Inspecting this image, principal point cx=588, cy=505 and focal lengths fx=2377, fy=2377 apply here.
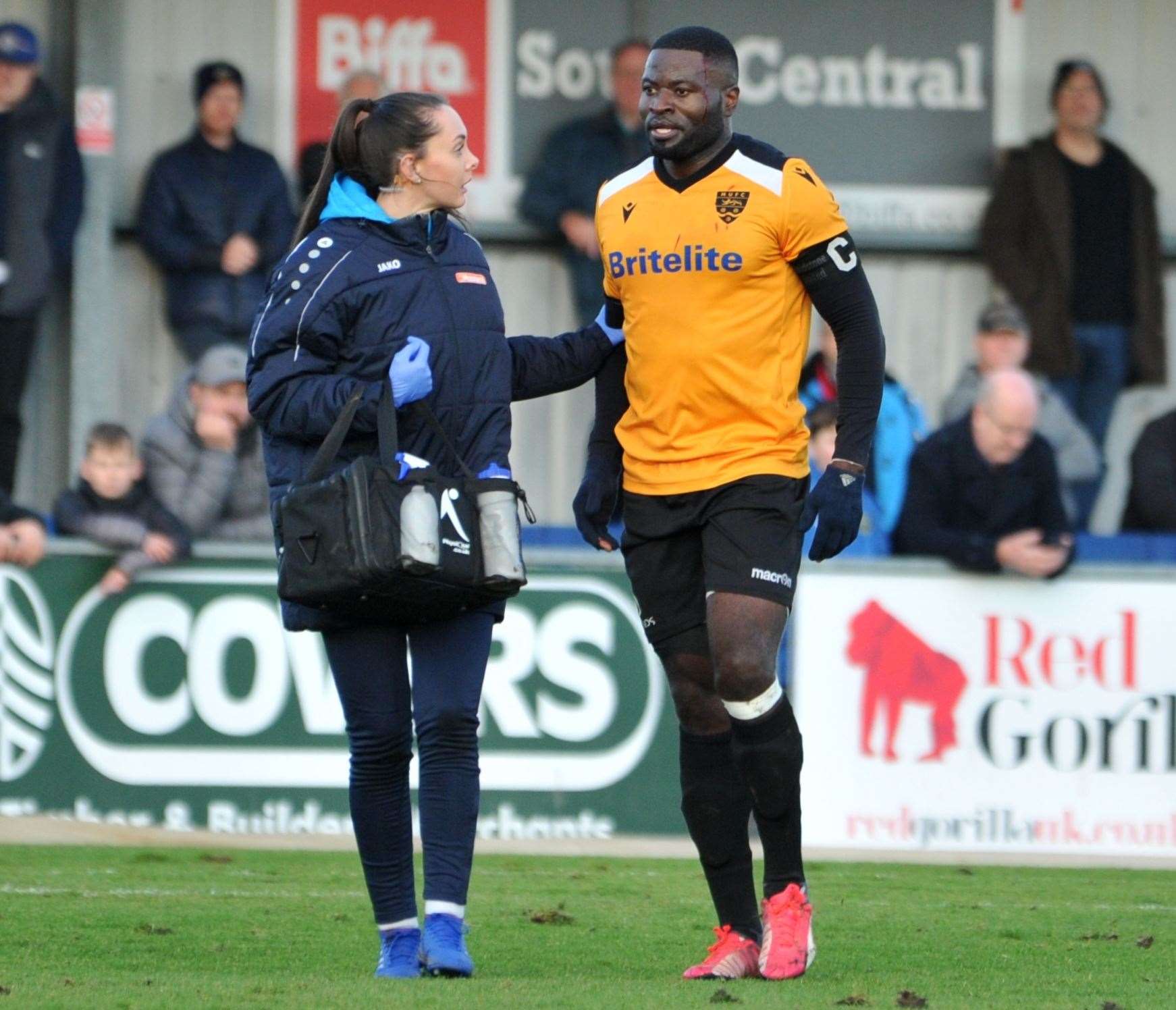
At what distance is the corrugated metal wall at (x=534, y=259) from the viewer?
1177 centimetres

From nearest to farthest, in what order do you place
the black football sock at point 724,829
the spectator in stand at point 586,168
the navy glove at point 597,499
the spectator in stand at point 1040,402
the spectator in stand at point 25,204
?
the black football sock at point 724,829 < the navy glove at point 597,499 < the spectator in stand at point 25,204 < the spectator in stand at point 1040,402 < the spectator in stand at point 586,168

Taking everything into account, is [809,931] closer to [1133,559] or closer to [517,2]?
[1133,559]

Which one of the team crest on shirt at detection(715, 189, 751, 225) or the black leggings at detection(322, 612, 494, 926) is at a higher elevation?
the team crest on shirt at detection(715, 189, 751, 225)

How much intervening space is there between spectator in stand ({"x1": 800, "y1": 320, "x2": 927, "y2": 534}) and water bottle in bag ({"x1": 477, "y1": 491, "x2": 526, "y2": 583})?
4811 millimetres

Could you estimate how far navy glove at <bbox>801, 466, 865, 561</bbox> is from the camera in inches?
208

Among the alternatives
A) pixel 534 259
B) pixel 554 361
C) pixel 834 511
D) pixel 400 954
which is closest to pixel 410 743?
pixel 400 954

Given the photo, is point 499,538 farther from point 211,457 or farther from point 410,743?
point 211,457

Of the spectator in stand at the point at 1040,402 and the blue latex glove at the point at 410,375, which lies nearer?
the blue latex glove at the point at 410,375

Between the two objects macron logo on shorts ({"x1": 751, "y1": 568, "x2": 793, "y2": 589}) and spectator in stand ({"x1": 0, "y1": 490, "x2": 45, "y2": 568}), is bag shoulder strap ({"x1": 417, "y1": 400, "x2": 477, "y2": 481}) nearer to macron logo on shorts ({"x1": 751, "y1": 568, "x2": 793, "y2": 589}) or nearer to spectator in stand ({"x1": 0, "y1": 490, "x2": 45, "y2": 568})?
macron logo on shorts ({"x1": 751, "y1": 568, "x2": 793, "y2": 589})

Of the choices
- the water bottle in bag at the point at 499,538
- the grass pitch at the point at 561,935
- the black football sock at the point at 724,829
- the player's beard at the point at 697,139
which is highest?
the player's beard at the point at 697,139

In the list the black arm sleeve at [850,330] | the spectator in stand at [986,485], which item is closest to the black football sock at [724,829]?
the black arm sleeve at [850,330]

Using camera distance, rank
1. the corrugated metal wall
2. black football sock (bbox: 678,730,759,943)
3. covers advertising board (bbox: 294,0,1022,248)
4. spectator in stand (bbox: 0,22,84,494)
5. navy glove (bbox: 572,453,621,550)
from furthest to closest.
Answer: covers advertising board (bbox: 294,0,1022,248) < the corrugated metal wall < spectator in stand (bbox: 0,22,84,494) < navy glove (bbox: 572,453,621,550) < black football sock (bbox: 678,730,759,943)

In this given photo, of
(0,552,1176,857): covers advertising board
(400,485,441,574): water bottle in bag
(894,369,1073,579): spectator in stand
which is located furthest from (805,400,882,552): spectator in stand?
(400,485,441,574): water bottle in bag

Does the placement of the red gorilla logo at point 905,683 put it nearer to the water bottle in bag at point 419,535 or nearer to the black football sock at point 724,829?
the black football sock at point 724,829
